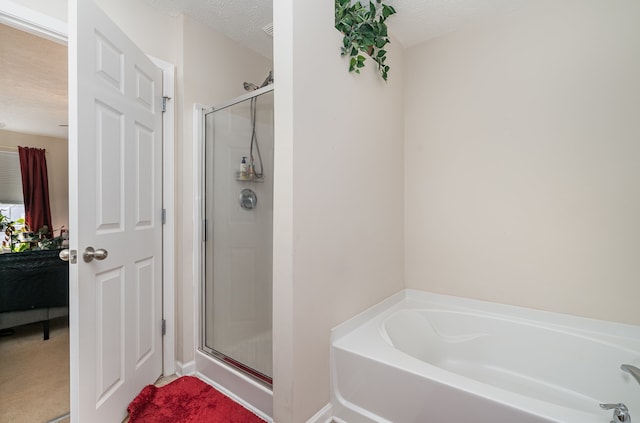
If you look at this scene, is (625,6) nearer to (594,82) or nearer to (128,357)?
(594,82)

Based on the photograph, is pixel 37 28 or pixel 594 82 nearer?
pixel 37 28

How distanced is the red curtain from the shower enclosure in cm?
443

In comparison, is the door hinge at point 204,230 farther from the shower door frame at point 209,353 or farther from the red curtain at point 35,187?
the red curtain at point 35,187

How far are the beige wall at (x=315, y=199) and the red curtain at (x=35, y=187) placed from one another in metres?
5.32

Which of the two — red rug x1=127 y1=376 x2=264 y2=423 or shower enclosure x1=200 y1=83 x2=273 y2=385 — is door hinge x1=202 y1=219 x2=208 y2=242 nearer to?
shower enclosure x1=200 y1=83 x2=273 y2=385

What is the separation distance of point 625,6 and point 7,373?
442cm

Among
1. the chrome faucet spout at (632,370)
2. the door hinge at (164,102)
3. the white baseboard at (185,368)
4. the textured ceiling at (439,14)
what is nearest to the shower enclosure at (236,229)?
the white baseboard at (185,368)

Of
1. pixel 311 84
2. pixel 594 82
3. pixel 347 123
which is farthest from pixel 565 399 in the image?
pixel 311 84

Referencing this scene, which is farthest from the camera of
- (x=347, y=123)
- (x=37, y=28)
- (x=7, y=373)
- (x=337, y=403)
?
(x=7, y=373)

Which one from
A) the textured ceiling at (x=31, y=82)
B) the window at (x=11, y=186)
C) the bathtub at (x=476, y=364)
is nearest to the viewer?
the bathtub at (x=476, y=364)

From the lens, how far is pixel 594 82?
1627mm

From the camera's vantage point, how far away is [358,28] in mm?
1610

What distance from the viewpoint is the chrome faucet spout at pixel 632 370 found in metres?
1.32

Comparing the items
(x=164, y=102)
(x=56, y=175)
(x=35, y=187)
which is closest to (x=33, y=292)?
(x=164, y=102)
